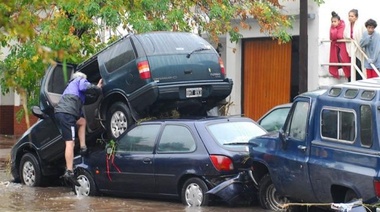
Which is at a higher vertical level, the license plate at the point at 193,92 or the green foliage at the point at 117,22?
the green foliage at the point at 117,22

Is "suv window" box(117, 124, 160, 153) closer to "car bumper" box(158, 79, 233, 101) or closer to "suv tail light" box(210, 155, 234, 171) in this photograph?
"car bumper" box(158, 79, 233, 101)

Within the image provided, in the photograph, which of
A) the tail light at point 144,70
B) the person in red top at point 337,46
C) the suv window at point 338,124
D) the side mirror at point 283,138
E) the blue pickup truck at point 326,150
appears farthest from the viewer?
the person in red top at point 337,46

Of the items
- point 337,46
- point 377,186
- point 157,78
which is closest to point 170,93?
point 157,78

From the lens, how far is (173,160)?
13555 mm

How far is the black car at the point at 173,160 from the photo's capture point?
13.1 meters

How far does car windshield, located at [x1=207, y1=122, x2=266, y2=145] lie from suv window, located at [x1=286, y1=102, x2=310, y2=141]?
1519 mm

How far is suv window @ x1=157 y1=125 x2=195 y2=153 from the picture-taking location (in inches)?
533

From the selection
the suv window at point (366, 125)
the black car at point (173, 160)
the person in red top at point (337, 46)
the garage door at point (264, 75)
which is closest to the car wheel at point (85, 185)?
the black car at point (173, 160)

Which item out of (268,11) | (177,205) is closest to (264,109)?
(268,11)

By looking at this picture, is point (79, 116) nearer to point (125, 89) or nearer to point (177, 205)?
point (125, 89)

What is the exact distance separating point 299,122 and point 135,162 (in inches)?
129

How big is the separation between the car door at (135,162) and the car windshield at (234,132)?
1046 millimetres

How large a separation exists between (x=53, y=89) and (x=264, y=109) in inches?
351

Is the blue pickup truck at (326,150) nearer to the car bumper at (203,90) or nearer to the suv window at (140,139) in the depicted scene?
the suv window at (140,139)
